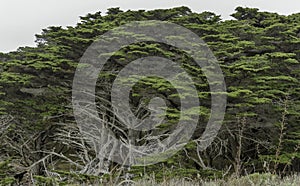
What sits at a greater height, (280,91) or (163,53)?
(163,53)

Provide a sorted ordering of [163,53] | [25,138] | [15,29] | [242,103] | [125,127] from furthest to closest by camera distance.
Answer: [15,29]
[25,138]
[125,127]
[163,53]
[242,103]

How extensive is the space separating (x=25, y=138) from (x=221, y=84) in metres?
5.08

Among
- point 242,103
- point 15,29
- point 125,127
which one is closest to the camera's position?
point 242,103

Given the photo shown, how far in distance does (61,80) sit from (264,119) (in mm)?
4492

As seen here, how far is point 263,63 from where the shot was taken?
7.60 metres

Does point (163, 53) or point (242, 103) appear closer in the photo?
point (242, 103)

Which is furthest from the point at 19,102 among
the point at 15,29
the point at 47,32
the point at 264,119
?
the point at 15,29

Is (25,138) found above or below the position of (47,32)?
below

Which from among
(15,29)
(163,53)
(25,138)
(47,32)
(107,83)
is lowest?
(25,138)

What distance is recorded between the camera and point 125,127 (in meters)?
8.63

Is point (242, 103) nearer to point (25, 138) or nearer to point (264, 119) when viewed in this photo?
point (264, 119)

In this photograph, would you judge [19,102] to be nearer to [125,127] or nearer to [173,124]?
[125,127]

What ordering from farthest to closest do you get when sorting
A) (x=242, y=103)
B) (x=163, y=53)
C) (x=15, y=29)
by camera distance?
(x=15, y=29) → (x=163, y=53) → (x=242, y=103)

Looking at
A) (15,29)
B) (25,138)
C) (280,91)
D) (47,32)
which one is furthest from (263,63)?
(15,29)
